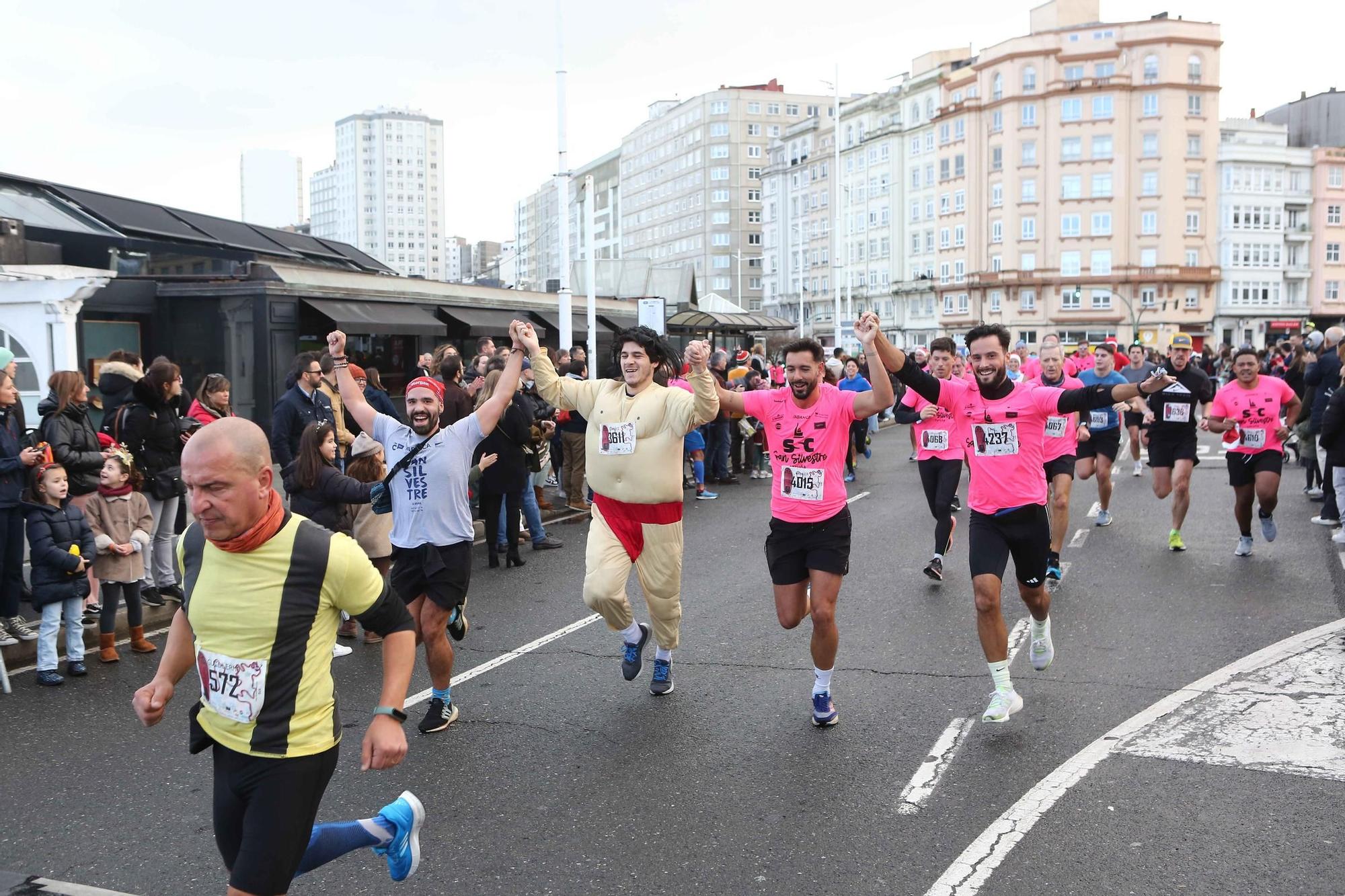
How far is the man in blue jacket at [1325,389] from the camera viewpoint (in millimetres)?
12328

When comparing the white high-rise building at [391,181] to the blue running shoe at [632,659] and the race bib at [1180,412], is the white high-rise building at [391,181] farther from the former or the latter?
the blue running shoe at [632,659]

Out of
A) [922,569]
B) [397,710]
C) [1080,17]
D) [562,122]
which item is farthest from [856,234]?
[397,710]

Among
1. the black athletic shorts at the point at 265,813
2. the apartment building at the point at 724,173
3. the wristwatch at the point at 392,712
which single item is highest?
the apartment building at the point at 724,173

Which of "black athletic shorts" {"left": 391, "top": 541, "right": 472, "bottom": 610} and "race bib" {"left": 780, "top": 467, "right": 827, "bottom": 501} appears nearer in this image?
"black athletic shorts" {"left": 391, "top": 541, "right": 472, "bottom": 610}

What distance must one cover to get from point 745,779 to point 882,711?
4.16 ft

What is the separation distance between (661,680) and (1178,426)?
6988 millimetres

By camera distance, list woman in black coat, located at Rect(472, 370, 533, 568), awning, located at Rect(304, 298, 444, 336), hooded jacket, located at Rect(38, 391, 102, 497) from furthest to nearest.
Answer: awning, located at Rect(304, 298, 444, 336) → woman in black coat, located at Rect(472, 370, 533, 568) → hooded jacket, located at Rect(38, 391, 102, 497)

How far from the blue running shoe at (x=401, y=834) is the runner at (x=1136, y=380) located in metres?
12.3

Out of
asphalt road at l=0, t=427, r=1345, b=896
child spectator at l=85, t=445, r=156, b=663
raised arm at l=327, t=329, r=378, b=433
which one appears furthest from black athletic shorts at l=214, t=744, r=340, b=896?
child spectator at l=85, t=445, r=156, b=663

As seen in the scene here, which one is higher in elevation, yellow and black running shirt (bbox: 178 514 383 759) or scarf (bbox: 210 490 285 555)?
scarf (bbox: 210 490 285 555)

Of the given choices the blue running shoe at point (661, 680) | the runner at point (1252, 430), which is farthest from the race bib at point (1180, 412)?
the blue running shoe at point (661, 680)

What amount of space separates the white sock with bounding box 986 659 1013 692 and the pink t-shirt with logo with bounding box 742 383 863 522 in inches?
45.9

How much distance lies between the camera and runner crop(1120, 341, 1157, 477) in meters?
14.6

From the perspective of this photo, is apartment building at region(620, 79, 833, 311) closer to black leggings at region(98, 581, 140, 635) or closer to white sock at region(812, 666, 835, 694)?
black leggings at region(98, 581, 140, 635)
